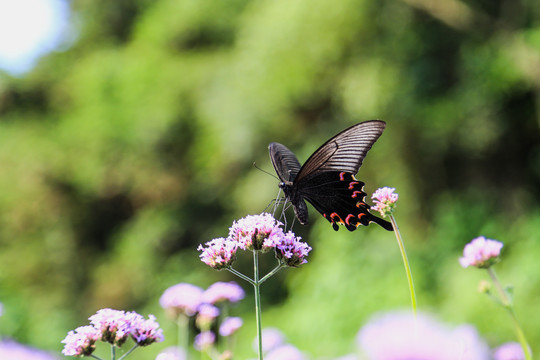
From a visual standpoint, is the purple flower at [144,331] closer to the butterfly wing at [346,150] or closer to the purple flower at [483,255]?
the purple flower at [483,255]

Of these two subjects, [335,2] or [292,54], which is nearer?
[335,2]

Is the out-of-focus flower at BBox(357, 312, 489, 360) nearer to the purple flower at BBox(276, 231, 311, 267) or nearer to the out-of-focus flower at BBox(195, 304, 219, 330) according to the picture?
the purple flower at BBox(276, 231, 311, 267)

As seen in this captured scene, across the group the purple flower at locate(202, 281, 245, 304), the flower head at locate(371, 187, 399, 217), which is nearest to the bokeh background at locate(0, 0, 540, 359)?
the purple flower at locate(202, 281, 245, 304)

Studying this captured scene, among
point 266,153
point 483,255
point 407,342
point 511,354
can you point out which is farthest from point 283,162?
point 266,153

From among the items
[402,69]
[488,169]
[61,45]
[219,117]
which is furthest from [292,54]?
[61,45]

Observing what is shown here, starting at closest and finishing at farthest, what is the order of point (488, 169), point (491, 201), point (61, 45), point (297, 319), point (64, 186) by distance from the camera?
point (297, 319) < point (491, 201) < point (488, 169) < point (64, 186) < point (61, 45)

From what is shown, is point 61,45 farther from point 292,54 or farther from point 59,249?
point 292,54

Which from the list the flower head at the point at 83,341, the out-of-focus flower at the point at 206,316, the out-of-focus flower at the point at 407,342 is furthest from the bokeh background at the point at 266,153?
the out-of-focus flower at the point at 407,342
